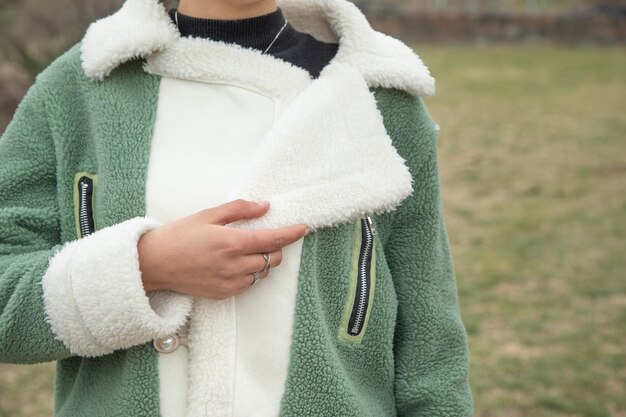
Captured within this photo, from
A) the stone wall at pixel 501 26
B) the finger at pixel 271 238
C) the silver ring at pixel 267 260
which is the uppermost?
the finger at pixel 271 238

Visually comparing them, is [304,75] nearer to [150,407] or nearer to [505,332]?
[150,407]

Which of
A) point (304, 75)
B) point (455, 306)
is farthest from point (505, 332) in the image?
point (304, 75)

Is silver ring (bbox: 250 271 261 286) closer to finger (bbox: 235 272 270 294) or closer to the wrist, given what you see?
finger (bbox: 235 272 270 294)

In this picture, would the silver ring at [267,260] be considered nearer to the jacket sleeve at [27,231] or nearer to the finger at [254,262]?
the finger at [254,262]

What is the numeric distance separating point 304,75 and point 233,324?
1.56 ft

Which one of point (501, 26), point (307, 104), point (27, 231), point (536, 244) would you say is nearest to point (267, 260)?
point (307, 104)

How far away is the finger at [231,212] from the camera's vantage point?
3.92 ft

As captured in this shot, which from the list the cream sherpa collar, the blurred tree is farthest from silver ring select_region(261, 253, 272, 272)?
the blurred tree

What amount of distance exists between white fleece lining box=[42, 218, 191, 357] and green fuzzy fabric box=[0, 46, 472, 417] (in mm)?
35

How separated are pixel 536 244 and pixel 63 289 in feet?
15.9

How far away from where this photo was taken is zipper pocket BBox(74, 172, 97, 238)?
1.30 metres

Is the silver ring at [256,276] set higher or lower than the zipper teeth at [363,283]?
higher

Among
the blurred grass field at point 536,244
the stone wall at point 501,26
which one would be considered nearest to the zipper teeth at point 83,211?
the blurred grass field at point 536,244

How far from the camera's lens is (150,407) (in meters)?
1.24
